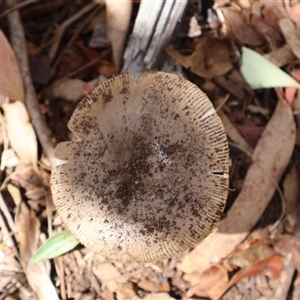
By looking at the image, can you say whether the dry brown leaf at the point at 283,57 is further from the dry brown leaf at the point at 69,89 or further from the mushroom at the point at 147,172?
the dry brown leaf at the point at 69,89

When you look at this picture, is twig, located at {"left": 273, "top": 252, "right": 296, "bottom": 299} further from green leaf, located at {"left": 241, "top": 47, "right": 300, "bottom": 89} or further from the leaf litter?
green leaf, located at {"left": 241, "top": 47, "right": 300, "bottom": 89}

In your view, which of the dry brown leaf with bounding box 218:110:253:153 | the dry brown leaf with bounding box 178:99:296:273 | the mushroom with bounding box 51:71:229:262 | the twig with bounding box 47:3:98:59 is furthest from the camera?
the twig with bounding box 47:3:98:59

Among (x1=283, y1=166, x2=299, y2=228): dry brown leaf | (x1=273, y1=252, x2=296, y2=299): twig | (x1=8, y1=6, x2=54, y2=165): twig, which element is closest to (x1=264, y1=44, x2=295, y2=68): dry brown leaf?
(x1=283, y1=166, x2=299, y2=228): dry brown leaf

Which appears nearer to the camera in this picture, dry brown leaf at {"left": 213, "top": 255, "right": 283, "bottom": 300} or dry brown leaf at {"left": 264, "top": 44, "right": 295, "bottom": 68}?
dry brown leaf at {"left": 213, "top": 255, "right": 283, "bottom": 300}

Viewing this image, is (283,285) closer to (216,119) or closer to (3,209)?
(216,119)

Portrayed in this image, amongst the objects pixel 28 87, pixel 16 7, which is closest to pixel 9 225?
pixel 28 87

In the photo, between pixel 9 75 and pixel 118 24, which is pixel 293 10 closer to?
pixel 118 24

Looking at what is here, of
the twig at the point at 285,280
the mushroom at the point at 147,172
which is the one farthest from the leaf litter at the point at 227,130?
the mushroom at the point at 147,172
